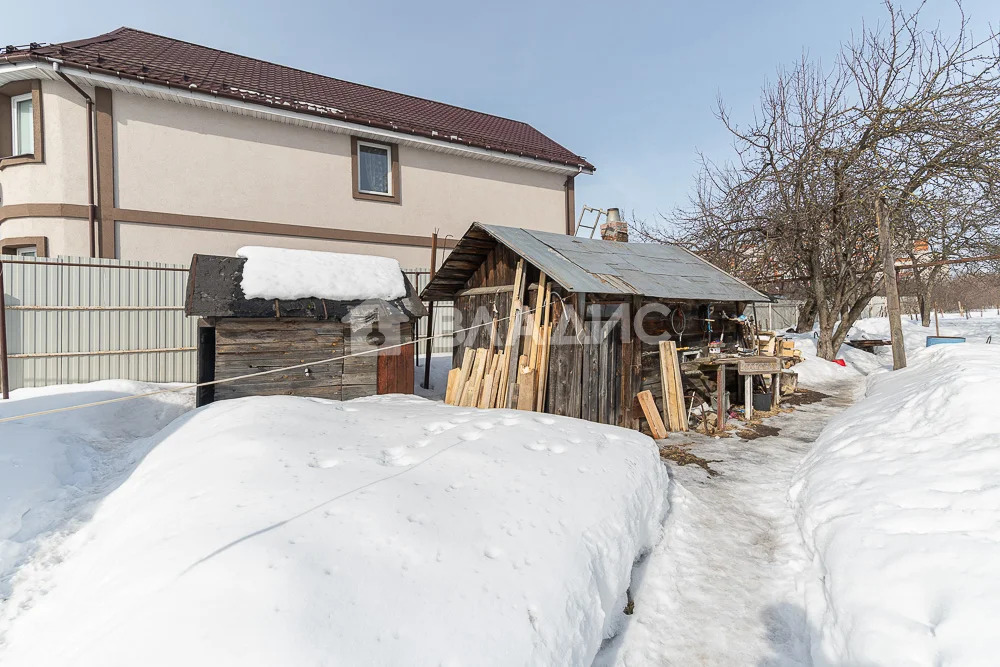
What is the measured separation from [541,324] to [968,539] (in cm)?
529

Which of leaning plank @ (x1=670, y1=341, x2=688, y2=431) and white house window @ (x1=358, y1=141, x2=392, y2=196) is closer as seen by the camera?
leaning plank @ (x1=670, y1=341, x2=688, y2=431)

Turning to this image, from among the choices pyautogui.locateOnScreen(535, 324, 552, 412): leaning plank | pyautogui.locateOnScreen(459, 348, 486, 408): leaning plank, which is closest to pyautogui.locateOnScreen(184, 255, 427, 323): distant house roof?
pyautogui.locateOnScreen(459, 348, 486, 408): leaning plank

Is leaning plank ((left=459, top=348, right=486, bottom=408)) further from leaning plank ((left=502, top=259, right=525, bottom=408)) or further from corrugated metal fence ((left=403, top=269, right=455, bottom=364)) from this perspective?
corrugated metal fence ((left=403, top=269, right=455, bottom=364))

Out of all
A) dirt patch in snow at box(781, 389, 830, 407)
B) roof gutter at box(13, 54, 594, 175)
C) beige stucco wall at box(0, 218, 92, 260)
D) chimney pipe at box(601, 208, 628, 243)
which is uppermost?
roof gutter at box(13, 54, 594, 175)

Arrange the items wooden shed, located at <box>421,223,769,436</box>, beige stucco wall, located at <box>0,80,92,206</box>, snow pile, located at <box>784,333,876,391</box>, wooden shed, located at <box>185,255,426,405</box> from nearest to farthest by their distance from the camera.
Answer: wooden shed, located at <box>185,255,426,405</box>
wooden shed, located at <box>421,223,769,436</box>
beige stucco wall, located at <box>0,80,92,206</box>
snow pile, located at <box>784,333,876,391</box>

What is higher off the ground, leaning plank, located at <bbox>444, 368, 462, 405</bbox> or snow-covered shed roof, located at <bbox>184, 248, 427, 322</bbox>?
snow-covered shed roof, located at <bbox>184, 248, 427, 322</bbox>

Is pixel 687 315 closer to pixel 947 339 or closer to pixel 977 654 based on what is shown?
pixel 977 654

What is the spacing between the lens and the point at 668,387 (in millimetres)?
8117

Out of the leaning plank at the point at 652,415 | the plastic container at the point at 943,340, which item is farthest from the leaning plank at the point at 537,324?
the plastic container at the point at 943,340

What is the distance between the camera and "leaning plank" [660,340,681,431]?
8.02m

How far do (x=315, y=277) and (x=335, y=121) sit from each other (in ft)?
20.6

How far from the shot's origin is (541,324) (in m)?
7.31

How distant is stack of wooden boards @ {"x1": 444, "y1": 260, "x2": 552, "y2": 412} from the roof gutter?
7388mm

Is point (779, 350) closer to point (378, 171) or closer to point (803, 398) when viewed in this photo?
point (803, 398)
